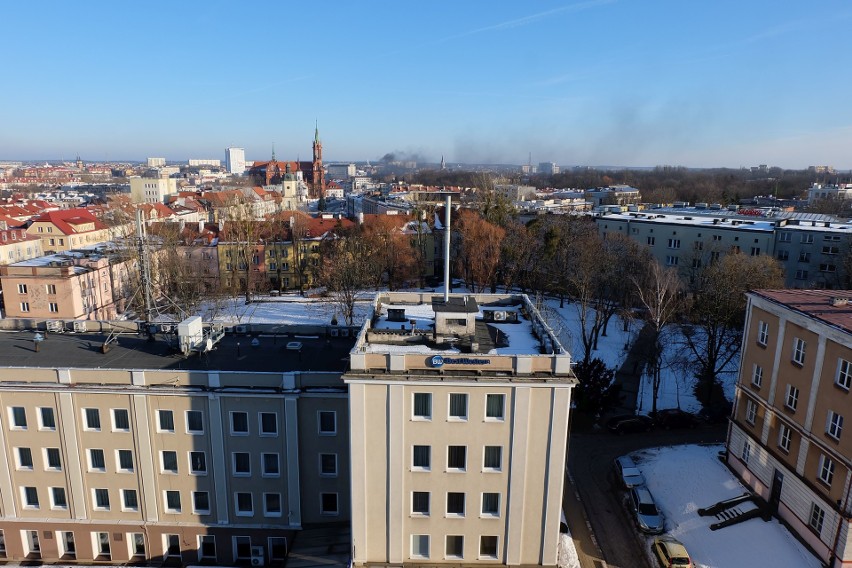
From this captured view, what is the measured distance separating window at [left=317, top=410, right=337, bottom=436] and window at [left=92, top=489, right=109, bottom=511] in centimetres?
1085

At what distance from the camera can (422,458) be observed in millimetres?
20562

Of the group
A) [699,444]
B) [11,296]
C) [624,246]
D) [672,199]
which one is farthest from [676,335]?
[672,199]

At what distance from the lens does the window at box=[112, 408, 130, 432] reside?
24969 mm

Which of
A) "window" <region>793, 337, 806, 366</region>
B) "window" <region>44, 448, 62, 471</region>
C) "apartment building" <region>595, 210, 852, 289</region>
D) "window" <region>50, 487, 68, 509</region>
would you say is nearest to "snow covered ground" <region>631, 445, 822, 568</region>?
"window" <region>793, 337, 806, 366</region>

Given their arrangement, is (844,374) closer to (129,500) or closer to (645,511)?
(645,511)

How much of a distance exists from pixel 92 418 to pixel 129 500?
14.5ft

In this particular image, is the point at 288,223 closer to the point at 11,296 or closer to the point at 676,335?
the point at 11,296

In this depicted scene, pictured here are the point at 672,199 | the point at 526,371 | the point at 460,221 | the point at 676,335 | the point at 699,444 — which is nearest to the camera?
the point at 526,371

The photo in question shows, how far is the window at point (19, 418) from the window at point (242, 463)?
9.65 m

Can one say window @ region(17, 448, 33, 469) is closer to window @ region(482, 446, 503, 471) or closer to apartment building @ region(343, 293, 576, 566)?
apartment building @ region(343, 293, 576, 566)

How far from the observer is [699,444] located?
35.3 metres

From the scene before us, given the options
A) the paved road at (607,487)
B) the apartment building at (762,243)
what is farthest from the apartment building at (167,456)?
the apartment building at (762,243)

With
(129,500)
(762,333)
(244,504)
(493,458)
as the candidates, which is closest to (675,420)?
(762,333)

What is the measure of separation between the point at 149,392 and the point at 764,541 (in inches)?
1147
